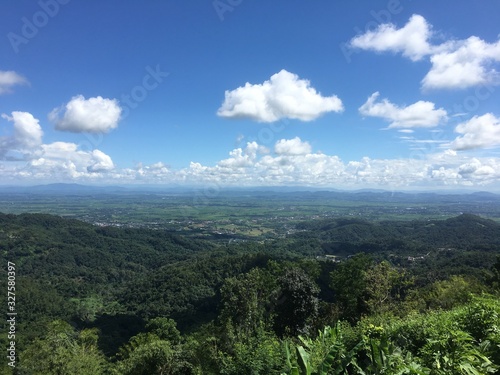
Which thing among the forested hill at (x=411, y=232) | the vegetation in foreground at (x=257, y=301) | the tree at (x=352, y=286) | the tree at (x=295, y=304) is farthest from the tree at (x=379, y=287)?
the forested hill at (x=411, y=232)

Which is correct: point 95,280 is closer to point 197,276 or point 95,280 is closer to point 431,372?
point 197,276

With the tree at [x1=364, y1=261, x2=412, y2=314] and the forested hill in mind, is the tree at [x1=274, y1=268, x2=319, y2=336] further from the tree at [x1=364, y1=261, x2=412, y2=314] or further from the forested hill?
the forested hill

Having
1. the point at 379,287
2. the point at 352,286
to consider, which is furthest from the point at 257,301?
the point at 379,287

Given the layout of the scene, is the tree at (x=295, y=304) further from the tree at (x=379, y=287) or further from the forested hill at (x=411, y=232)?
the forested hill at (x=411, y=232)

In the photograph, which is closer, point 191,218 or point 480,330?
point 480,330

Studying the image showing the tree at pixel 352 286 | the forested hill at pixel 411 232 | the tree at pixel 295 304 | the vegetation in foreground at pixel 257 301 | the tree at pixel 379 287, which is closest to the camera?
the vegetation in foreground at pixel 257 301

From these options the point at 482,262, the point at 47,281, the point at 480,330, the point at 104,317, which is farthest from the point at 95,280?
the point at 480,330

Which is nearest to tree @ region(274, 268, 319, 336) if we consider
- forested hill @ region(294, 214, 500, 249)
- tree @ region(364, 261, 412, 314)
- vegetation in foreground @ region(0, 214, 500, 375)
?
vegetation in foreground @ region(0, 214, 500, 375)

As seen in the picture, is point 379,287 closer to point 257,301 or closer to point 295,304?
point 295,304

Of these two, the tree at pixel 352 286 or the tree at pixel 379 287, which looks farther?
the tree at pixel 352 286
